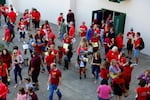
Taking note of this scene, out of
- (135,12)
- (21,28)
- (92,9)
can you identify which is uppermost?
(92,9)

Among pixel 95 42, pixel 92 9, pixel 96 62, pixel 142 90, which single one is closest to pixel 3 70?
pixel 96 62

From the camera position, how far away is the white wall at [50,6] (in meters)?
21.4

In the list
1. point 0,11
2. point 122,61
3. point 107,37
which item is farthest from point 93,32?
point 0,11

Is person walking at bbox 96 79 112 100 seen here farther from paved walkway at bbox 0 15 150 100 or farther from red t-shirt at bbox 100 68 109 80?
paved walkway at bbox 0 15 150 100

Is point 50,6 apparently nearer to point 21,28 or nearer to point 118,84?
point 21,28

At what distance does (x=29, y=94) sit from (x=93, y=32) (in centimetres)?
748

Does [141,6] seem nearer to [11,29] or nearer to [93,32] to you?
[93,32]

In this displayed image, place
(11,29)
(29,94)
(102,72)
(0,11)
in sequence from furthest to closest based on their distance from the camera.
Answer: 1. (0,11)
2. (11,29)
3. (102,72)
4. (29,94)

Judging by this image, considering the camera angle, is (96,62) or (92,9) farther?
(92,9)

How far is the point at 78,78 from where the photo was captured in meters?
14.1

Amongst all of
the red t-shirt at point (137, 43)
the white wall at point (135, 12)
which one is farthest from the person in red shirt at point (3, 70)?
the white wall at point (135, 12)

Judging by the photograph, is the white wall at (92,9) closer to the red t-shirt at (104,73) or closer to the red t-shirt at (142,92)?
the red t-shirt at (104,73)

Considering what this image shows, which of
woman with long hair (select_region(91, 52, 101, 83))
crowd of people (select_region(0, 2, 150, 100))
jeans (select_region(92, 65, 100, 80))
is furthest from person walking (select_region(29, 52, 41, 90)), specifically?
jeans (select_region(92, 65, 100, 80))

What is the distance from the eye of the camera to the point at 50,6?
22766 mm
